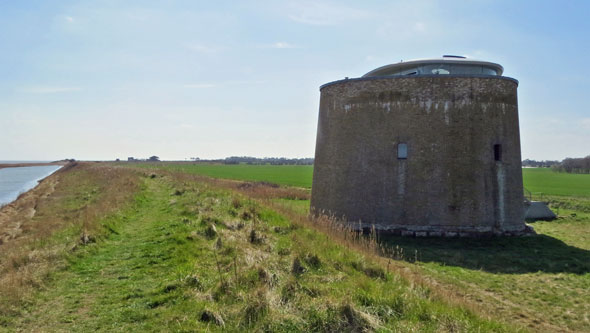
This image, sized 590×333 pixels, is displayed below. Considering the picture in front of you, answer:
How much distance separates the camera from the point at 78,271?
26.6ft

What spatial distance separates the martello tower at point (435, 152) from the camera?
15672mm

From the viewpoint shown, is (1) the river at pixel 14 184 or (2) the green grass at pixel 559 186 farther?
(1) the river at pixel 14 184

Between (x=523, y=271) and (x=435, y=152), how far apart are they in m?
5.46

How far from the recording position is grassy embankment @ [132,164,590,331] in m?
8.42

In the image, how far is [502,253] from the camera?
1364cm

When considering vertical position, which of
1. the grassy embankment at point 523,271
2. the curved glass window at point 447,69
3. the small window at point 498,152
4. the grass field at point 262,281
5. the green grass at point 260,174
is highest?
the curved glass window at point 447,69

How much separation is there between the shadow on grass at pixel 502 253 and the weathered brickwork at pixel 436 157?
2.07 feet

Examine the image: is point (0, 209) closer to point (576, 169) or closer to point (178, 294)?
point (178, 294)

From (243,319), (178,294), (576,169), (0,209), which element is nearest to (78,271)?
(178,294)

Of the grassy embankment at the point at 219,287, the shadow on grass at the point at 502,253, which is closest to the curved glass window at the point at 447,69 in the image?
the shadow on grass at the point at 502,253

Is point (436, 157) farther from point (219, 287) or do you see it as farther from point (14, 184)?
point (14, 184)

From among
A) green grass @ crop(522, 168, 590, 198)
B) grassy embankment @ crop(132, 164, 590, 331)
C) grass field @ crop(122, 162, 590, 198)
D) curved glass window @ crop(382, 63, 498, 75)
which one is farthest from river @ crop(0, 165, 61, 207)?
green grass @ crop(522, 168, 590, 198)

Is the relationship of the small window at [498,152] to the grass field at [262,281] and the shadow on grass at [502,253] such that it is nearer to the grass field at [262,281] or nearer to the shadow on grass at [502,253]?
the shadow on grass at [502,253]

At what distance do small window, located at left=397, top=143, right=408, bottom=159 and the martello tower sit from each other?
0.12ft
